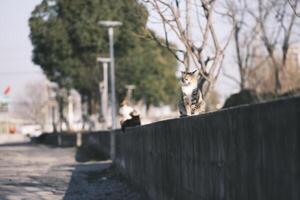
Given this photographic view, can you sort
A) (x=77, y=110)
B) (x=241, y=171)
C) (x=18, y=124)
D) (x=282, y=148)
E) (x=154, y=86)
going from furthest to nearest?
(x=18, y=124)
(x=77, y=110)
(x=154, y=86)
(x=241, y=171)
(x=282, y=148)

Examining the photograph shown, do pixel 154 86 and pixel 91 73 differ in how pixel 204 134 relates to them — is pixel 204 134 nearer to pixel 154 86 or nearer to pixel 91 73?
pixel 91 73

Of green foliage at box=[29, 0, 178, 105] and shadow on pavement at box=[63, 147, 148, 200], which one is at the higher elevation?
green foliage at box=[29, 0, 178, 105]

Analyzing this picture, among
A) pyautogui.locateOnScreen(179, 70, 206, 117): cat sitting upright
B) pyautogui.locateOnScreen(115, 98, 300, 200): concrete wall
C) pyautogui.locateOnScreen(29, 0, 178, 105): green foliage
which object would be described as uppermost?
pyautogui.locateOnScreen(29, 0, 178, 105): green foliage

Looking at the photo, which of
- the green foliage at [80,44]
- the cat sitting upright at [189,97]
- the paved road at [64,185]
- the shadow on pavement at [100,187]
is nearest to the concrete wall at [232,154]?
the cat sitting upright at [189,97]

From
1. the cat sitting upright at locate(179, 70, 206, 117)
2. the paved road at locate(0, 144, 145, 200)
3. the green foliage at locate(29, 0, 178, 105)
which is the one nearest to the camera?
the cat sitting upright at locate(179, 70, 206, 117)

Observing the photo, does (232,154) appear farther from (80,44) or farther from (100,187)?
(80,44)

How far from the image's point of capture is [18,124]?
187250 mm

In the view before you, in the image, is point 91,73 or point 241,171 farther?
point 91,73

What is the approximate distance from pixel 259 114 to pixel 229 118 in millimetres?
1131

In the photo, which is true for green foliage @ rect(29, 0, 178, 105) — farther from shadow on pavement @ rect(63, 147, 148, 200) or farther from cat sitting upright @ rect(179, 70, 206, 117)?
cat sitting upright @ rect(179, 70, 206, 117)

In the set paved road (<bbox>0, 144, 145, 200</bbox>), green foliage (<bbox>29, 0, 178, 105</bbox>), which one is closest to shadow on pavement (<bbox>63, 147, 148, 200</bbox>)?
paved road (<bbox>0, 144, 145, 200</bbox>)

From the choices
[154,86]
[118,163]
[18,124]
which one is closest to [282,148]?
[118,163]

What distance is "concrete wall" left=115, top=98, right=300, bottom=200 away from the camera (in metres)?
5.72

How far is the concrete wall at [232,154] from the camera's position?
18.8ft
